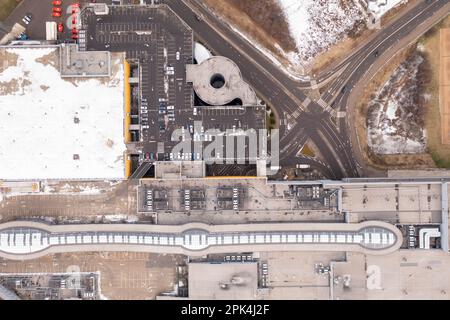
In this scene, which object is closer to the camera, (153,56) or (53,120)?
(53,120)

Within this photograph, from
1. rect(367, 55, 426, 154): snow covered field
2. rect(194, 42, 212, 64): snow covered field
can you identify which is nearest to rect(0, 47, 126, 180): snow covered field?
rect(194, 42, 212, 64): snow covered field

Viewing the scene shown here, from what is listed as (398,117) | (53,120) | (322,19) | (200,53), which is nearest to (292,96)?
(322,19)

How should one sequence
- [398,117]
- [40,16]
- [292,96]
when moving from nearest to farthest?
[40,16] < [292,96] < [398,117]

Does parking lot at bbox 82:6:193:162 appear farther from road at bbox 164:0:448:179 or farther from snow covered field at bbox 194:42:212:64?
road at bbox 164:0:448:179

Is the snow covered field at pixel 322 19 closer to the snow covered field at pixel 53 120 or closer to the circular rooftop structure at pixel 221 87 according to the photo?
the circular rooftop structure at pixel 221 87

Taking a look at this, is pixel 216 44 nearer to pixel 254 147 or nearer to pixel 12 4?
pixel 254 147

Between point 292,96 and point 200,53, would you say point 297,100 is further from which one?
point 200,53

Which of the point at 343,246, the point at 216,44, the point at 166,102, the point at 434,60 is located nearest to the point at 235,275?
the point at 343,246
